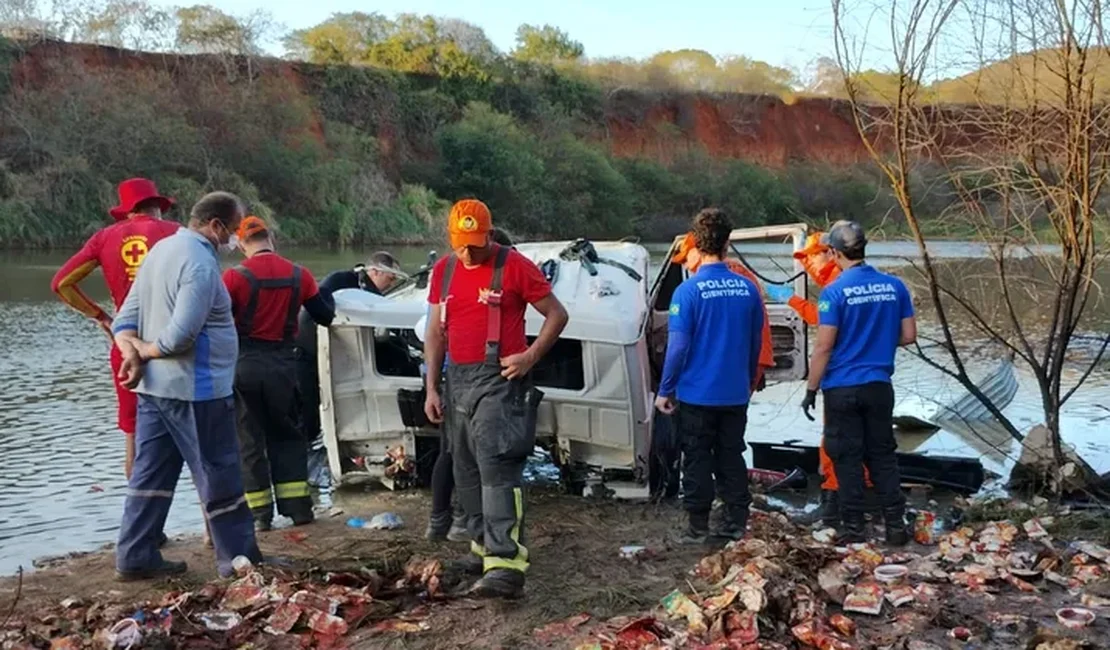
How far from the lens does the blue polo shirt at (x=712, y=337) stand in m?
5.49

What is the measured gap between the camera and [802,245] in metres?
7.30

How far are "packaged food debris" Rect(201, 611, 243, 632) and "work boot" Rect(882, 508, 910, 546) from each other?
332cm

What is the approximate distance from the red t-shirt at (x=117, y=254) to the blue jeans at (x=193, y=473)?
894 mm

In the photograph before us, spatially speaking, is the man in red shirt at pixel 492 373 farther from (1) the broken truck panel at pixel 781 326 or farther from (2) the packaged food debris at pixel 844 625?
(1) the broken truck panel at pixel 781 326

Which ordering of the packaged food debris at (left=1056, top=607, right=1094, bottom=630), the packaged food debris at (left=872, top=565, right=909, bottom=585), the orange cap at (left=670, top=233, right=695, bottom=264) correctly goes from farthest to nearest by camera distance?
1. the orange cap at (left=670, top=233, right=695, bottom=264)
2. the packaged food debris at (left=872, top=565, right=909, bottom=585)
3. the packaged food debris at (left=1056, top=607, right=1094, bottom=630)

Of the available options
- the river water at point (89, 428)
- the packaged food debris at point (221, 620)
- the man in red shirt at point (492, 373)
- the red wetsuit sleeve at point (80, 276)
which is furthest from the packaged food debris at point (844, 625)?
the red wetsuit sleeve at point (80, 276)

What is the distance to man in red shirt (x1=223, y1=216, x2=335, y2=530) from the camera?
5785 mm

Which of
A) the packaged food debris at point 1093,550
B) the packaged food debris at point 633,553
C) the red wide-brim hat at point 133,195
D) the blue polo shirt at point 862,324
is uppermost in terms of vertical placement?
the red wide-brim hat at point 133,195

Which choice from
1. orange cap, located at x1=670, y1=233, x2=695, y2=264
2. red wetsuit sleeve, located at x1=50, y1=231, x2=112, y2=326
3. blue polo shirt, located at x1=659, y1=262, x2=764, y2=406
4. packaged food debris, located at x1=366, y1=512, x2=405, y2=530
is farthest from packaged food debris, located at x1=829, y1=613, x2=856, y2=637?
red wetsuit sleeve, located at x1=50, y1=231, x2=112, y2=326

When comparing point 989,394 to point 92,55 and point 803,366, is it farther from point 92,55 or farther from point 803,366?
point 92,55

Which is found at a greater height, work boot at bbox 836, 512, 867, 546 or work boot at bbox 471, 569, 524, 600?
work boot at bbox 471, 569, 524, 600

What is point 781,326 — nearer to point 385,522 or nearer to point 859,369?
point 859,369

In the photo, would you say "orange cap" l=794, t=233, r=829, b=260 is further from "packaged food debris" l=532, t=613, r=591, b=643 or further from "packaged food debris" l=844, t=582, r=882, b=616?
"packaged food debris" l=532, t=613, r=591, b=643

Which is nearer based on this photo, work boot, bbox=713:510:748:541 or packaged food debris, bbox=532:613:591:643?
packaged food debris, bbox=532:613:591:643
